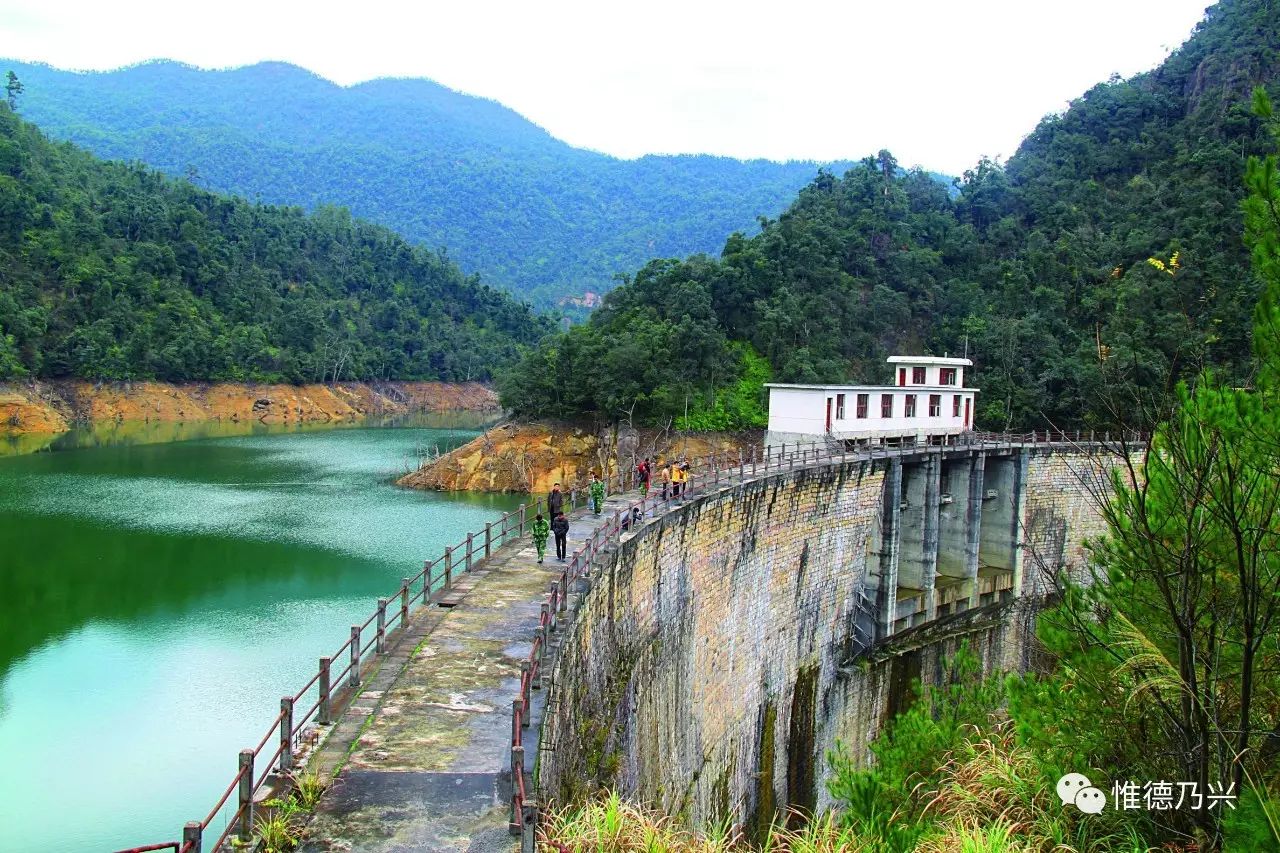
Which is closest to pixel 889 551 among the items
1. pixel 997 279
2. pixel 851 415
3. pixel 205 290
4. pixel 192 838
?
pixel 851 415

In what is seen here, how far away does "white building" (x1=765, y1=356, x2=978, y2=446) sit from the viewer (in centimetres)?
3212

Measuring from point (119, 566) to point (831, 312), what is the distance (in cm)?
4028

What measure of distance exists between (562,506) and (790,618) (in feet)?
32.3

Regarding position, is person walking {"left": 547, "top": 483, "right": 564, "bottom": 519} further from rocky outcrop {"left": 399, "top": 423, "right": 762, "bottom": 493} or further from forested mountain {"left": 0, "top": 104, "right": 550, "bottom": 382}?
forested mountain {"left": 0, "top": 104, "right": 550, "bottom": 382}

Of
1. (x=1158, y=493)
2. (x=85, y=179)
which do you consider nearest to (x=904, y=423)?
(x=1158, y=493)

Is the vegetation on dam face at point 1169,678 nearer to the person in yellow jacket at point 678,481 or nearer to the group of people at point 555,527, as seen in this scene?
the group of people at point 555,527

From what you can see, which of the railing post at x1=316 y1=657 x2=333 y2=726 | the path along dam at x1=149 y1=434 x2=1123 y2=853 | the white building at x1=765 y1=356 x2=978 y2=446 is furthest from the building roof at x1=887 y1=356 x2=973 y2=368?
the railing post at x1=316 y1=657 x2=333 y2=726

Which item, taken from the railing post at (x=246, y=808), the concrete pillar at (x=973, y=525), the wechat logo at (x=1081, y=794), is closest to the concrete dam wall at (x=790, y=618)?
the concrete pillar at (x=973, y=525)

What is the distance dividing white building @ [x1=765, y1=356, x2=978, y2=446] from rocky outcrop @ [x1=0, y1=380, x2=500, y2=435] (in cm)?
6192

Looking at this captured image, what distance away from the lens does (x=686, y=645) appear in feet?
61.0

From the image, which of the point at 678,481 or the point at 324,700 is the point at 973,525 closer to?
the point at 678,481

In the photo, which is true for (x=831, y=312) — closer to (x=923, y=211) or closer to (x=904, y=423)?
(x=923, y=211)

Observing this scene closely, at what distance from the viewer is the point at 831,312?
58531 millimetres

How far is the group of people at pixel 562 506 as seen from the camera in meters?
16.3
